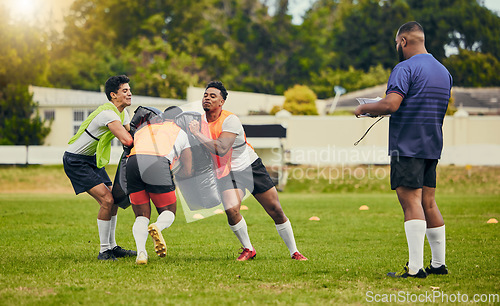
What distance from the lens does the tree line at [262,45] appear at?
51281mm

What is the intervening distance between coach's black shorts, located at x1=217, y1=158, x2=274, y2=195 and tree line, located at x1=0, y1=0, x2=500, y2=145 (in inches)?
1580

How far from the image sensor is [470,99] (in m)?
43.2

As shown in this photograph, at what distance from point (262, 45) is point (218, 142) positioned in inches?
1922

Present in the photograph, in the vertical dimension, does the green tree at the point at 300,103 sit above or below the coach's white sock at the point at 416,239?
above

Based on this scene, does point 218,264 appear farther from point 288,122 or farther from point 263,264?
point 288,122

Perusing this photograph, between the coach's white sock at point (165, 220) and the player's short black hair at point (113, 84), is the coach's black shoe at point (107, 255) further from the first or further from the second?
the player's short black hair at point (113, 84)

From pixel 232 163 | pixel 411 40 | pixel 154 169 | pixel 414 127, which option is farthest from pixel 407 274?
pixel 154 169

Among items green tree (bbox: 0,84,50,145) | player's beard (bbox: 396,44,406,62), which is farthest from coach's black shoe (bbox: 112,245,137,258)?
green tree (bbox: 0,84,50,145)

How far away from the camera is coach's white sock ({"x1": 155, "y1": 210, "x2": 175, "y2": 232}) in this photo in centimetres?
706

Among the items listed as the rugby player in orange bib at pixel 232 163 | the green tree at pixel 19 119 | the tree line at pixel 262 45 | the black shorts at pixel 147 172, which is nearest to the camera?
the black shorts at pixel 147 172

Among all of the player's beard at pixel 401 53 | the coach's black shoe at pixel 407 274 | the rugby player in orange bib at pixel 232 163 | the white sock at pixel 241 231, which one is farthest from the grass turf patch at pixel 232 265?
the player's beard at pixel 401 53

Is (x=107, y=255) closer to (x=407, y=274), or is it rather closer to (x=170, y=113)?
(x=170, y=113)

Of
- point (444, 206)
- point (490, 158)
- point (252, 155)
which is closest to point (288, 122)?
point (490, 158)

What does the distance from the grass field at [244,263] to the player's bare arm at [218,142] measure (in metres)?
1.24
